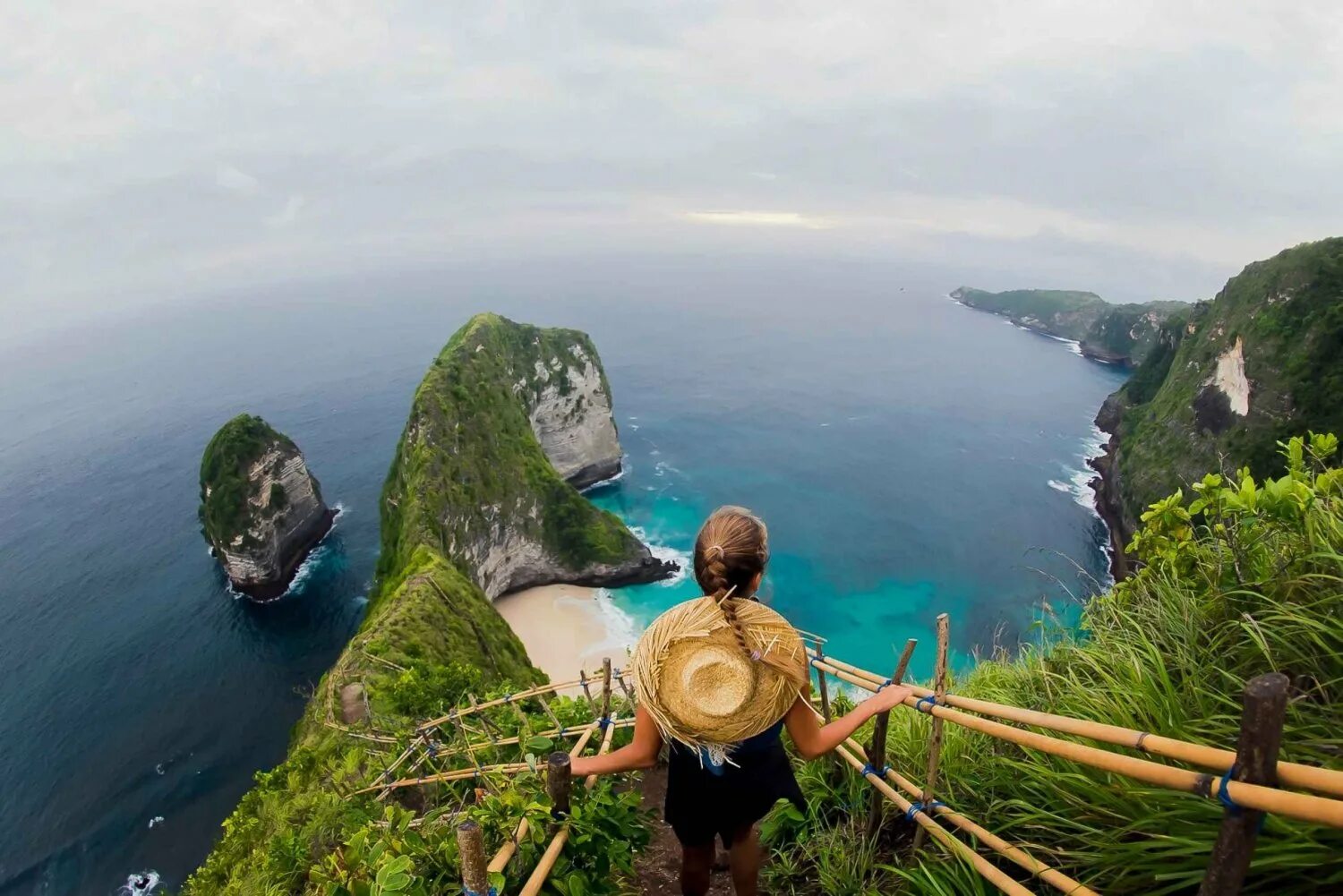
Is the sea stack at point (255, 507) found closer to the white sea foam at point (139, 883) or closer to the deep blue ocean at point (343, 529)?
the deep blue ocean at point (343, 529)

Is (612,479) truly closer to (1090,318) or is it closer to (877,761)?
(877,761)

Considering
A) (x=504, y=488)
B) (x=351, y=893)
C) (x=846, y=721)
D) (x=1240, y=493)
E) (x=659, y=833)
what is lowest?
(x=504, y=488)

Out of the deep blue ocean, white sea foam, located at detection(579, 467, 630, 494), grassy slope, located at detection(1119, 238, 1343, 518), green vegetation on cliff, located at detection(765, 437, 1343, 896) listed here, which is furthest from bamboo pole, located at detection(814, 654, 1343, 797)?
white sea foam, located at detection(579, 467, 630, 494)

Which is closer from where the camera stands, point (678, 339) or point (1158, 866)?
point (1158, 866)

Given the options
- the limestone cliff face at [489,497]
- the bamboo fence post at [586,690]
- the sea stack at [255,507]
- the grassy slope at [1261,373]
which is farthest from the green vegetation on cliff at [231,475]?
the grassy slope at [1261,373]

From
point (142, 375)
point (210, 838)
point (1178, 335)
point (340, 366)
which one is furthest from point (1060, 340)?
point (142, 375)

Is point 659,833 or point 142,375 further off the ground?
point 659,833

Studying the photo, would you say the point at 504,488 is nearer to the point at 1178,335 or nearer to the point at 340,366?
the point at 1178,335
